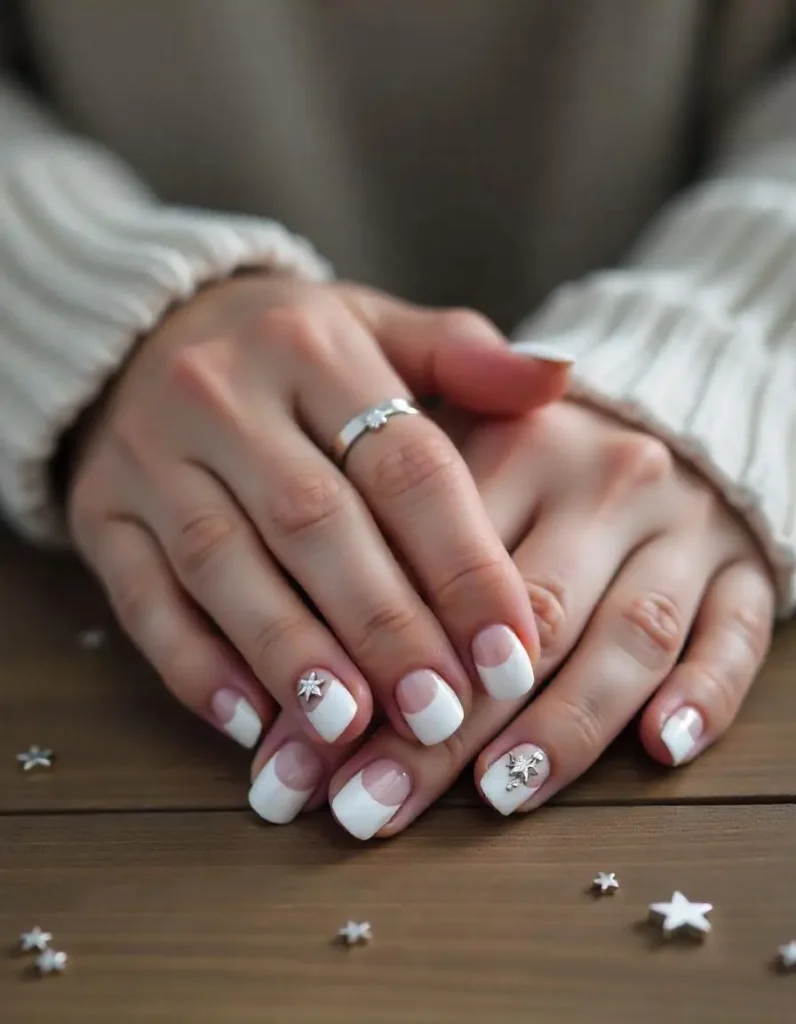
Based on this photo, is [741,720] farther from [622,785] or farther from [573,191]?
[573,191]

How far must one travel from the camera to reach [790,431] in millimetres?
535

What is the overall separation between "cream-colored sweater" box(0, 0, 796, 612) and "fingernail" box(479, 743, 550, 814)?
17 cm

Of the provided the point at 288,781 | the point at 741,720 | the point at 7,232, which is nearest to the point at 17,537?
the point at 7,232

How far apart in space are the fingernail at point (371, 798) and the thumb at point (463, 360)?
194 mm

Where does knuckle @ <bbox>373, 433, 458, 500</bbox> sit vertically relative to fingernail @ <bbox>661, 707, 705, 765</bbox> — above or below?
above

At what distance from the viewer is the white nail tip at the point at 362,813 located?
40 centimetres

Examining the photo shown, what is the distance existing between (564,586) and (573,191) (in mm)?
470

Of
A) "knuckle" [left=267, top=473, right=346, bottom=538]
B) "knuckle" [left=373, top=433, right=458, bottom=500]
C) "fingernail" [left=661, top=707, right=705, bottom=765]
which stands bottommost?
"fingernail" [left=661, top=707, right=705, bottom=765]

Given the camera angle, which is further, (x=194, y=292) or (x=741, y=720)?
(x=194, y=292)

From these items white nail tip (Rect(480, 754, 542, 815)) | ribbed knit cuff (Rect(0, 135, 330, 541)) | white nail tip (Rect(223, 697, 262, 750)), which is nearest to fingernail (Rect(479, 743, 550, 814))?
white nail tip (Rect(480, 754, 542, 815))

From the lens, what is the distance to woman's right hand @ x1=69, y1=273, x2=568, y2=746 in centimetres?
42

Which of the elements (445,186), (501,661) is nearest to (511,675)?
(501,661)

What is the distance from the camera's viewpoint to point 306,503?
46 centimetres

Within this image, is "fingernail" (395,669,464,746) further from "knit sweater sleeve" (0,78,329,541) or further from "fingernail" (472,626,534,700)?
"knit sweater sleeve" (0,78,329,541)
